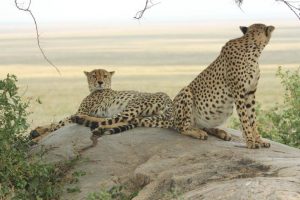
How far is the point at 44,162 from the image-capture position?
6660 millimetres

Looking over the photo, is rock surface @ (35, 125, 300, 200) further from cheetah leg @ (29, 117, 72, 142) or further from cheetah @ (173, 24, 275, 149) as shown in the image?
cheetah leg @ (29, 117, 72, 142)

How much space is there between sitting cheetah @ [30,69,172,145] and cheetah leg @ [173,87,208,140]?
6.4 inches

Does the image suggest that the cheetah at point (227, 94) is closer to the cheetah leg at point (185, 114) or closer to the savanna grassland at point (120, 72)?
the cheetah leg at point (185, 114)

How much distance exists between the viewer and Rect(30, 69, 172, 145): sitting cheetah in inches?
285

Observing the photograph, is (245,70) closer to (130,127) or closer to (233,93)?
(233,93)

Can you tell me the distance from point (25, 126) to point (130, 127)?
3.71ft

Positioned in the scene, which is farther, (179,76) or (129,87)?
(179,76)

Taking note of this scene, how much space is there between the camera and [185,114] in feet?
23.3

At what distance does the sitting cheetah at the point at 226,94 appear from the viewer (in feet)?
22.3

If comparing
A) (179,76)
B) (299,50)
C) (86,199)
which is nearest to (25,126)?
(86,199)

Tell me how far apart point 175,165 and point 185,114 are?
3.10ft

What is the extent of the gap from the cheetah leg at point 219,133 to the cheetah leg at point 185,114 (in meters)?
0.18

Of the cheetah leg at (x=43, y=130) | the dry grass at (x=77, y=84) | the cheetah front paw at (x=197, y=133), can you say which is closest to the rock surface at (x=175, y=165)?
the cheetah front paw at (x=197, y=133)

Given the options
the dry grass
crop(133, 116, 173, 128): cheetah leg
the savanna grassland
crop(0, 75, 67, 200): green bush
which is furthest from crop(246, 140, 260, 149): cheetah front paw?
the dry grass
